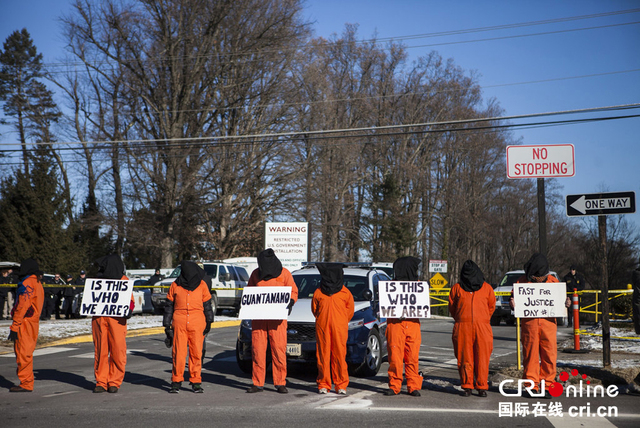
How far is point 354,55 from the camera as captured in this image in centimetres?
4894

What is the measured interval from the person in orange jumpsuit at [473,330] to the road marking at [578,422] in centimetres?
146

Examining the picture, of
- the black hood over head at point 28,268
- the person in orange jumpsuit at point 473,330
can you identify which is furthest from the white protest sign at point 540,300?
the black hood over head at point 28,268

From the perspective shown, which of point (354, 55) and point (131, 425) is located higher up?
point (354, 55)

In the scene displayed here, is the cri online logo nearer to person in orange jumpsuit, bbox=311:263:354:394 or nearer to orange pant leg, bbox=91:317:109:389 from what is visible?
person in orange jumpsuit, bbox=311:263:354:394

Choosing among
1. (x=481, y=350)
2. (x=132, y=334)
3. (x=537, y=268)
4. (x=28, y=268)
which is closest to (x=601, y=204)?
(x=537, y=268)

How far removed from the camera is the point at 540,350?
361 inches

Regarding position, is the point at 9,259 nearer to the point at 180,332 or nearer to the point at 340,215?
the point at 340,215

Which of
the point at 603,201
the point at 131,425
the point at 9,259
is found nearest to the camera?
the point at 131,425

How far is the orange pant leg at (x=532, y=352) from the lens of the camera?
906cm

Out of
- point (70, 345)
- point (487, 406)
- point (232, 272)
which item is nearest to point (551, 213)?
point (232, 272)

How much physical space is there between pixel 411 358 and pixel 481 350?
A: 0.95 meters

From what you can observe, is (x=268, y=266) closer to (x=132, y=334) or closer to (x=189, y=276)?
(x=189, y=276)

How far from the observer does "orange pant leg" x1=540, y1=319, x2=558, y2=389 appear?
9.02 metres

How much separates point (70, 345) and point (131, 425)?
36.3 feet
